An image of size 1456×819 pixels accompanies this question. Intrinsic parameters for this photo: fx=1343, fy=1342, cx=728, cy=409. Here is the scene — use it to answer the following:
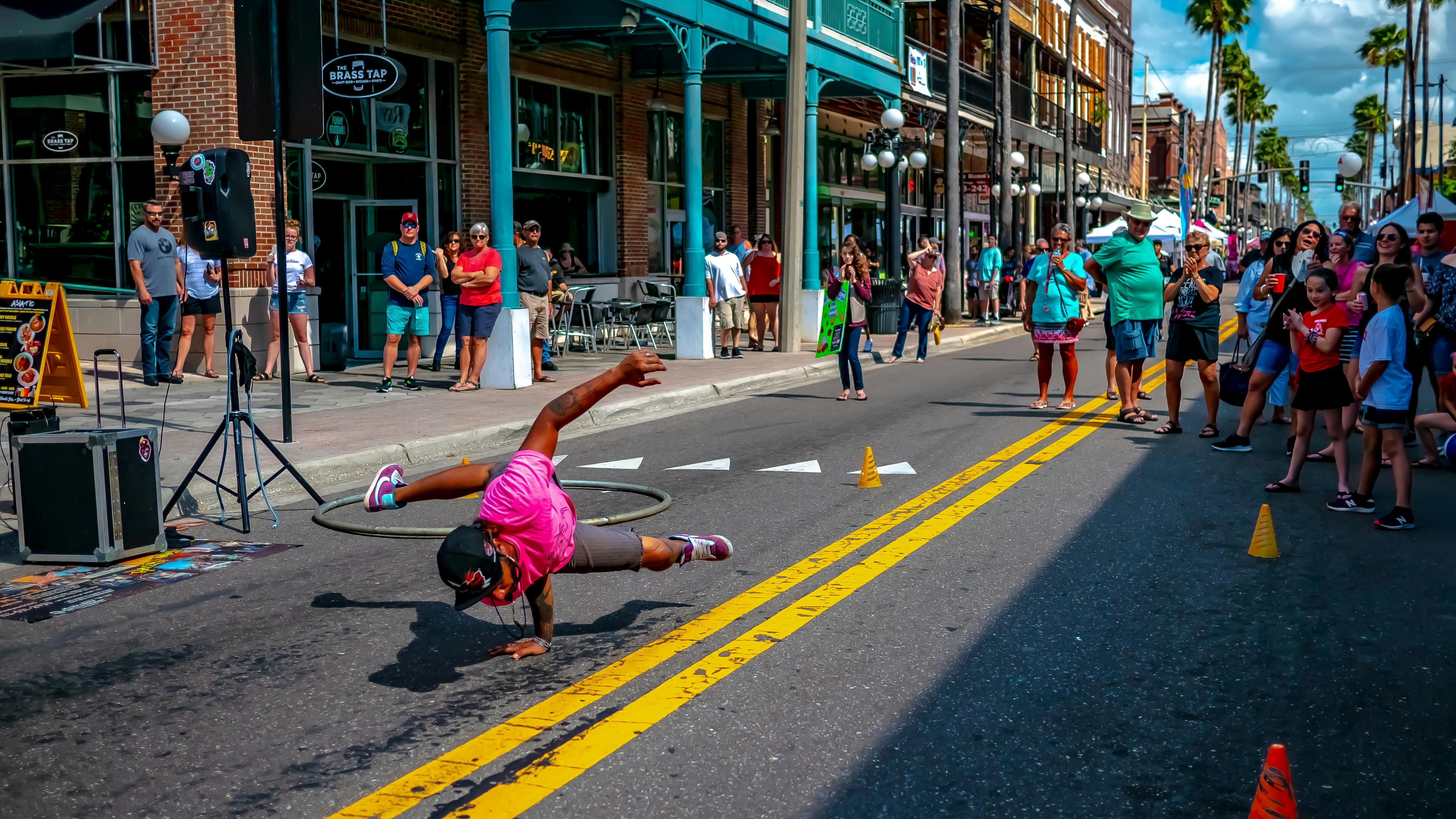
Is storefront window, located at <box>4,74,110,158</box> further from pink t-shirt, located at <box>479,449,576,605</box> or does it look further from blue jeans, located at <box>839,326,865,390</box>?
pink t-shirt, located at <box>479,449,576,605</box>

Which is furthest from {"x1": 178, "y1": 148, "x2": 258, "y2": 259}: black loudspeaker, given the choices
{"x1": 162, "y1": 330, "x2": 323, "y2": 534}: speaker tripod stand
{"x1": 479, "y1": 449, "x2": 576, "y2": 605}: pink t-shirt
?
{"x1": 479, "y1": 449, "x2": 576, "y2": 605}: pink t-shirt

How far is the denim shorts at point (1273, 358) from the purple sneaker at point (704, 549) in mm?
5898

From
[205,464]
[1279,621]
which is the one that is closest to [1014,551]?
[1279,621]

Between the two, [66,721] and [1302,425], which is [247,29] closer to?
[66,721]

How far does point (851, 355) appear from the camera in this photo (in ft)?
45.7

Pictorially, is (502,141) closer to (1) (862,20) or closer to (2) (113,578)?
(2) (113,578)

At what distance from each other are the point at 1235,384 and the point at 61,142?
1307 cm

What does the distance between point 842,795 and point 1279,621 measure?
268 cm

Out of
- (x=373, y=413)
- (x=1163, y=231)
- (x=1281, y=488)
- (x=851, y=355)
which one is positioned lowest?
(x=1281, y=488)

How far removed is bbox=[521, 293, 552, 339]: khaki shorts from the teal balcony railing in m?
7.50

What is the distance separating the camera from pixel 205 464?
30.6 feet

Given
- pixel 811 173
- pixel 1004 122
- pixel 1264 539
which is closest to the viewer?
pixel 1264 539

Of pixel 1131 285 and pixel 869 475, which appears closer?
Result: pixel 869 475

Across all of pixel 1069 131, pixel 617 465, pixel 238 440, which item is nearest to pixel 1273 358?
pixel 617 465
